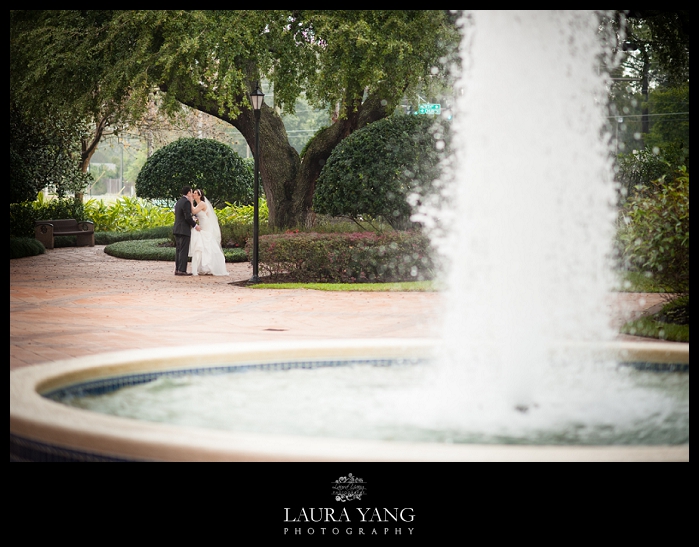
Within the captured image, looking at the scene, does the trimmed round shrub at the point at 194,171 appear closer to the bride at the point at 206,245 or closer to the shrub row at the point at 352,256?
the bride at the point at 206,245

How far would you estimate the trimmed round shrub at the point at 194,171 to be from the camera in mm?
23266

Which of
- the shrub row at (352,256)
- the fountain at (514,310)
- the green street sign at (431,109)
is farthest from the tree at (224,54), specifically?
the fountain at (514,310)

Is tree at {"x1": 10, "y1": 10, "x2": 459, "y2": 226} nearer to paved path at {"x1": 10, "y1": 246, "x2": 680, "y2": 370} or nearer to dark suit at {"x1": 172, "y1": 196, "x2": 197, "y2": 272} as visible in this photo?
dark suit at {"x1": 172, "y1": 196, "x2": 197, "y2": 272}

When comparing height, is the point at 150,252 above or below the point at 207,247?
below

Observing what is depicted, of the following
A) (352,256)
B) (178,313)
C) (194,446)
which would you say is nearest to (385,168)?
(352,256)

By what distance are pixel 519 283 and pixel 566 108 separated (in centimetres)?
130

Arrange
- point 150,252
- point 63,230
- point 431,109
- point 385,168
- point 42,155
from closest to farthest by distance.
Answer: point 385,168, point 431,109, point 150,252, point 42,155, point 63,230

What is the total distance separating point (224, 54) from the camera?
14234 mm

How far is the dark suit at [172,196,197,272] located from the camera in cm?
1513

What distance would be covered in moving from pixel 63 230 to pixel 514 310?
706 inches

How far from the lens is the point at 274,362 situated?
6.21 m

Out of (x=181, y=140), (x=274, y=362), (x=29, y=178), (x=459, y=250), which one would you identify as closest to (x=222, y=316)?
(x=274, y=362)

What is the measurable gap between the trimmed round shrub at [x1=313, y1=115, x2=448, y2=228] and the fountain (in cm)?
818

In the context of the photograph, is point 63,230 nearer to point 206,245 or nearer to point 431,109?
point 206,245
